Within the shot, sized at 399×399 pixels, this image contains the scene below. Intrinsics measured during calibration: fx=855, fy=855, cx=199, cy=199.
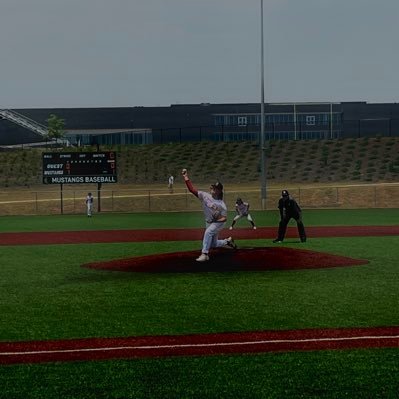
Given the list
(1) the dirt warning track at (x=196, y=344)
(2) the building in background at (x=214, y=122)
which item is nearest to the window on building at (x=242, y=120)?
(2) the building in background at (x=214, y=122)

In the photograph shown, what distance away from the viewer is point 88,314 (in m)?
13.0

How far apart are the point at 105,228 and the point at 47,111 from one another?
67.4 metres

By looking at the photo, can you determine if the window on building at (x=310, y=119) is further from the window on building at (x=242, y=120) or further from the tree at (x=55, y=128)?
the tree at (x=55, y=128)

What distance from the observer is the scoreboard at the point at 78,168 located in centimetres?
5438

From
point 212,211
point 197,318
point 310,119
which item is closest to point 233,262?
point 212,211

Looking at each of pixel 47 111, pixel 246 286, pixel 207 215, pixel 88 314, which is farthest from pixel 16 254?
pixel 47 111

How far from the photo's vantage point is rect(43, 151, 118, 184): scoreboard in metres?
54.4

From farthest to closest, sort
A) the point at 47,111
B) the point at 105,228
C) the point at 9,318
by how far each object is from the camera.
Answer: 1. the point at 47,111
2. the point at 105,228
3. the point at 9,318

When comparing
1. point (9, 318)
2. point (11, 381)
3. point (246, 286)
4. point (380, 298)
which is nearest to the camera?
point (11, 381)

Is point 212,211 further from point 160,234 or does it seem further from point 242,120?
point 242,120

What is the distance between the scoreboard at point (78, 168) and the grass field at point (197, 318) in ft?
102

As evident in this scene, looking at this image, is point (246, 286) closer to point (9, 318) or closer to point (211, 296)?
point (211, 296)

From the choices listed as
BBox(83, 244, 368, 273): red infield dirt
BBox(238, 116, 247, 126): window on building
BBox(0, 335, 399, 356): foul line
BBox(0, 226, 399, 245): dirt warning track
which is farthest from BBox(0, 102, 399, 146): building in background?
BBox(0, 335, 399, 356): foul line

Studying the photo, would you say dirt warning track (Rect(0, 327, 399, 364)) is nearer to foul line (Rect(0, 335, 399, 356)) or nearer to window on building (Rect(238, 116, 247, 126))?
foul line (Rect(0, 335, 399, 356))
